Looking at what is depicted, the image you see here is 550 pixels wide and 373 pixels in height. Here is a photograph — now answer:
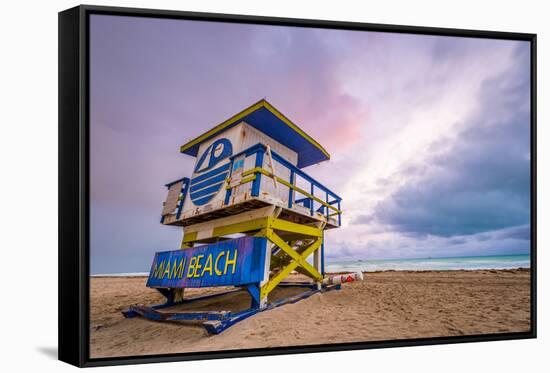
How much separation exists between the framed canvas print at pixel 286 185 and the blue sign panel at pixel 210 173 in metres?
0.03

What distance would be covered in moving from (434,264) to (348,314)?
4.95ft

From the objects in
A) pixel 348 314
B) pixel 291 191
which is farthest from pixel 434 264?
pixel 291 191

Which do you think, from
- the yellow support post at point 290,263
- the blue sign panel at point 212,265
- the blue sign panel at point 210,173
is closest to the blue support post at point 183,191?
the blue sign panel at point 210,173

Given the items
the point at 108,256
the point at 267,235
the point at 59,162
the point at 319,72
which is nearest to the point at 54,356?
the point at 108,256

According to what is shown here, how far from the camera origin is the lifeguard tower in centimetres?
717

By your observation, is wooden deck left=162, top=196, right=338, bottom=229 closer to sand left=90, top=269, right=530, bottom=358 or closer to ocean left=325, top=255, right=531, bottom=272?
ocean left=325, top=255, right=531, bottom=272

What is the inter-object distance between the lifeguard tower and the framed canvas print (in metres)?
0.03

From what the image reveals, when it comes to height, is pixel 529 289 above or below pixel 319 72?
below

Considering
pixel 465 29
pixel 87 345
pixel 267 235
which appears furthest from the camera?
pixel 465 29

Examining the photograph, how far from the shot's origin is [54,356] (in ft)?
21.7

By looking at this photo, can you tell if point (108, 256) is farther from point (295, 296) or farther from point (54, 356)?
point (295, 296)

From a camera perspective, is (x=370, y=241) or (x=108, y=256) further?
(x=370, y=241)

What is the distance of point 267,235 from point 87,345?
8.53ft

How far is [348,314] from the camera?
7.57 m
